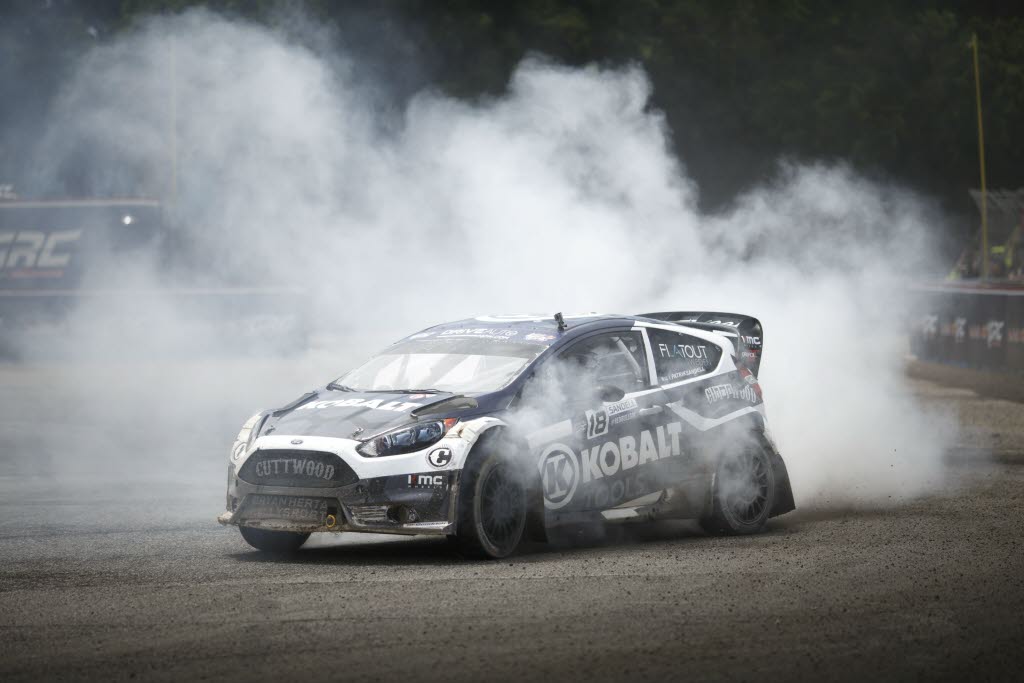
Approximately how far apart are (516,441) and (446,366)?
3.10ft

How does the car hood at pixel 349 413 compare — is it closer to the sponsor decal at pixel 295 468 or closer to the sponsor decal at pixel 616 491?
the sponsor decal at pixel 295 468

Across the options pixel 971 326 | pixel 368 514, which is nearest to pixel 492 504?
pixel 368 514

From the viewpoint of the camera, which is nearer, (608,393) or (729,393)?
(608,393)

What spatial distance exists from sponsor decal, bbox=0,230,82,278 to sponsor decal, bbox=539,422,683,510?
23254mm

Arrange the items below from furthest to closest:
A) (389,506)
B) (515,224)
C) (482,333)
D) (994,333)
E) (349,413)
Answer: (994,333) < (515,224) < (482,333) < (349,413) < (389,506)

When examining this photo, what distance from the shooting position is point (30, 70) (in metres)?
31.4

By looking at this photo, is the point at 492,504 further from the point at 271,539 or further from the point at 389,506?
the point at 271,539

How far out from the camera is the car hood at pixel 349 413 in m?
7.66

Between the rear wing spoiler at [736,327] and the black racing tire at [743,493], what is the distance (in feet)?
2.41

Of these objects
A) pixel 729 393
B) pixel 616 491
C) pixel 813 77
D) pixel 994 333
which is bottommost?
pixel 616 491

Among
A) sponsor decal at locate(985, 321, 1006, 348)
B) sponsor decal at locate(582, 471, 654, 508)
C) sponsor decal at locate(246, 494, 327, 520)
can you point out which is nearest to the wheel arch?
sponsor decal at locate(582, 471, 654, 508)

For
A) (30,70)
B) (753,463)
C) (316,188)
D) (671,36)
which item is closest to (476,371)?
(753,463)

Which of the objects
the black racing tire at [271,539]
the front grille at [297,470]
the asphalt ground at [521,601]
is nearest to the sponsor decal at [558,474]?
the asphalt ground at [521,601]

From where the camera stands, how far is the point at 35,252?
29.8 meters
